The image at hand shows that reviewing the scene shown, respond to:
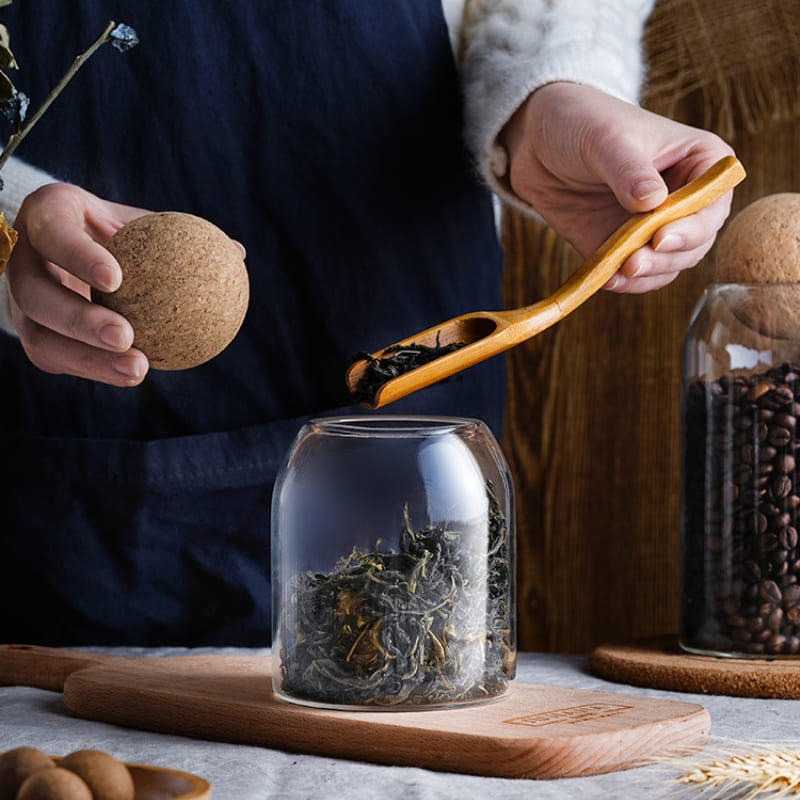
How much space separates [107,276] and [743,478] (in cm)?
55

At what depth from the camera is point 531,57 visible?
116 centimetres

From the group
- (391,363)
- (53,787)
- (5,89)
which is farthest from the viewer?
(391,363)

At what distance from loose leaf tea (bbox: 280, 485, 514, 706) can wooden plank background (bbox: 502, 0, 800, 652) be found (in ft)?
2.39

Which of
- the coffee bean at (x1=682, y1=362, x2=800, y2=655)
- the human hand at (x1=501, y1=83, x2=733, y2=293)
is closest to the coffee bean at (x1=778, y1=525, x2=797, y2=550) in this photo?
the coffee bean at (x1=682, y1=362, x2=800, y2=655)

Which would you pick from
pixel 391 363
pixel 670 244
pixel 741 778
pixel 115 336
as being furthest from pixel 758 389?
pixel 115 336

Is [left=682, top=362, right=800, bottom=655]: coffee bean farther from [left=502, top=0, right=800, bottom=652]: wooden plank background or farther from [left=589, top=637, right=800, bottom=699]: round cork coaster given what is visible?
[left=502, top=0, right=800, bottom=652]: wooden plank background

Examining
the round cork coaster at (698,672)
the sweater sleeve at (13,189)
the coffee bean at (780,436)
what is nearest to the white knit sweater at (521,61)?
the sweater sleeve at (13,189)

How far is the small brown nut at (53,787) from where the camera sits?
54cm

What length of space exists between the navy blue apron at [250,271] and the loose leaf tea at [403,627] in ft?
1.17

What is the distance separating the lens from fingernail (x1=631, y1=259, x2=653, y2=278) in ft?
3.26

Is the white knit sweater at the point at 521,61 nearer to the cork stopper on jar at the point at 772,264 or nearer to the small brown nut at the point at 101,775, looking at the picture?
the cork stopper on jar at the point at 772,264

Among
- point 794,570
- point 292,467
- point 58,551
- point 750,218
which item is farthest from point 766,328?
point 58,551

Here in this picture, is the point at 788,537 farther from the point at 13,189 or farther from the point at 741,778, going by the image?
the point at 13,189

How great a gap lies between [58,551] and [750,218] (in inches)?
28.9
